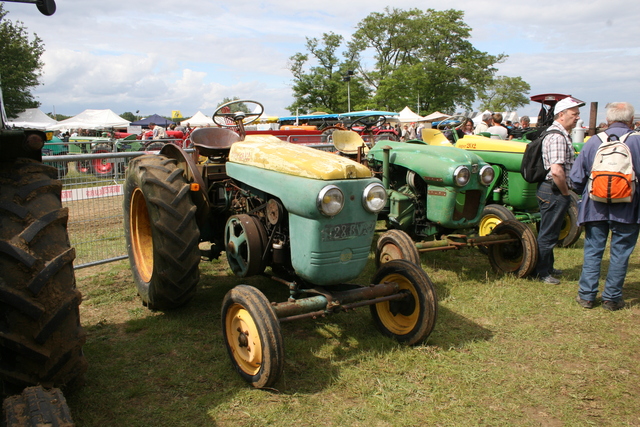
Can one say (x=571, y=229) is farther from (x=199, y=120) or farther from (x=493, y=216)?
(x=199, y=120)

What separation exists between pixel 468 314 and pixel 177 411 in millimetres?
2625

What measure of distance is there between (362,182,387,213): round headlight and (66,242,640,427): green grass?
106 centimetres

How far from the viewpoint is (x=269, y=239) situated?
3486 mm

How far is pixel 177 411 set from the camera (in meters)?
2.74

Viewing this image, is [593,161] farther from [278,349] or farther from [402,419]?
[278,349]

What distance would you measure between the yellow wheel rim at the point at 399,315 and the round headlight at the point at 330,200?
0.89 meters

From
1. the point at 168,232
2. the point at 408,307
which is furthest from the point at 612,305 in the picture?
the point at 168,232

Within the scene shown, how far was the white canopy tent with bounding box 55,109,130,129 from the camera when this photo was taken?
93.6 ft

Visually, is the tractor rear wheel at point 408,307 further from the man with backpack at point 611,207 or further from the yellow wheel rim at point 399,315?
the man with backpack at point 611,207

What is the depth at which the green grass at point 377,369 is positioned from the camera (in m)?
2.72

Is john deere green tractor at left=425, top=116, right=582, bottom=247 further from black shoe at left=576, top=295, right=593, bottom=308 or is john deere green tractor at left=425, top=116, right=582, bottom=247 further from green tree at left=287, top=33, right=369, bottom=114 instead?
green tree at left=287, top=33, right=369, bottom=114

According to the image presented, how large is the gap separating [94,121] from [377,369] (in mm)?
30408

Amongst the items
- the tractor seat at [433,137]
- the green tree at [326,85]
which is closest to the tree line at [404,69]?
the green tree at [326,85]

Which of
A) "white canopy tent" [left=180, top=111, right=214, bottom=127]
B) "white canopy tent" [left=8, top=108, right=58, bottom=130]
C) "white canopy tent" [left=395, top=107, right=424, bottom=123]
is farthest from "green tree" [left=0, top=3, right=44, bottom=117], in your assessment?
"white canopy tent" [left=395, top=107, right=424, bottom=123]
